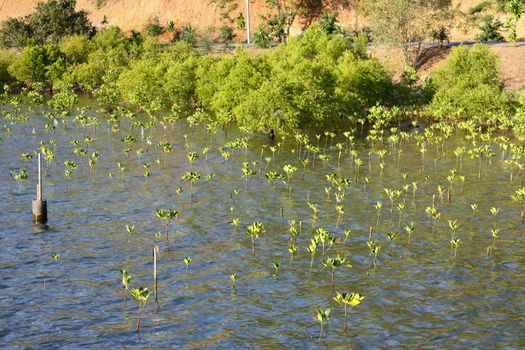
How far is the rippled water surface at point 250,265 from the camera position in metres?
31.7

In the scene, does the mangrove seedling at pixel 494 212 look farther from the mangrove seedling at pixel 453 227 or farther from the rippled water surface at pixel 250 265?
the mangrove seedling at pixel 453 227

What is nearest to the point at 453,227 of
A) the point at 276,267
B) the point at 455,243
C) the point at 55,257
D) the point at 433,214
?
the point at 455,243

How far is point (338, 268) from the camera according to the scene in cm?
3922

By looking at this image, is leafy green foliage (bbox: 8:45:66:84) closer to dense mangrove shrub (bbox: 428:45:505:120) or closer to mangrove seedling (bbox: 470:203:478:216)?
dense mangrove shrub (bbox: 428:45:505:120)

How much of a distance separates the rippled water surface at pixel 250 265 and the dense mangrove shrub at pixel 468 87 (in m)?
20.0

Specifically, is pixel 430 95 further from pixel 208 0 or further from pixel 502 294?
pixel 208 0

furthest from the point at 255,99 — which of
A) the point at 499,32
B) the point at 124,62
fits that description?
the point at 499,32

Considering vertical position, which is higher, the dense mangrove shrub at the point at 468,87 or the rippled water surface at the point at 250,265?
the dense mangrove shrub at the point at 468,87

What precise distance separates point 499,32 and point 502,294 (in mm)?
103319

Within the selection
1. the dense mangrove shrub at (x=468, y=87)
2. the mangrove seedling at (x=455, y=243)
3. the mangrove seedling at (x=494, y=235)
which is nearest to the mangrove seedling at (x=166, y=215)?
the mangrove seedling at (x=455, y=243)

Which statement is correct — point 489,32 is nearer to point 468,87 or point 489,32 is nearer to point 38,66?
point 468,87

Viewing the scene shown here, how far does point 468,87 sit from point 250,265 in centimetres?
5590

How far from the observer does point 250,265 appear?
1561 inches

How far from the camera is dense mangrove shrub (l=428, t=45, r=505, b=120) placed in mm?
81812
